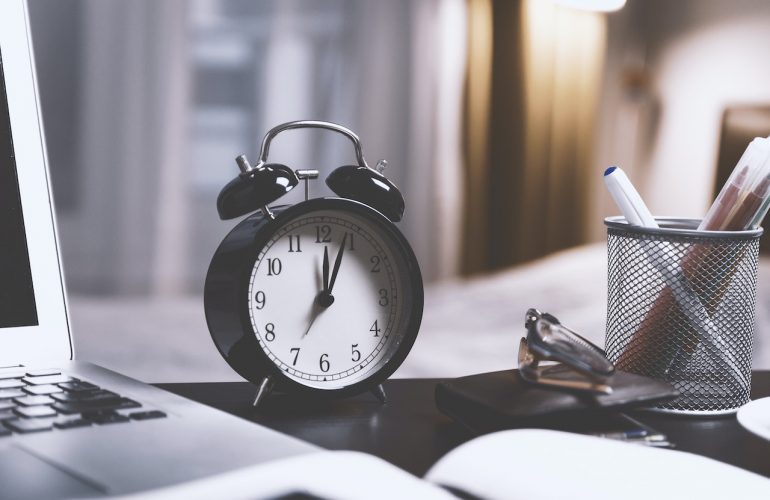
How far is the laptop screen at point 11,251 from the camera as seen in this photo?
590 millimetres

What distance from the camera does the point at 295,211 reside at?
23.9 inches

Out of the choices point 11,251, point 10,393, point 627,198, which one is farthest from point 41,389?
point 627,198

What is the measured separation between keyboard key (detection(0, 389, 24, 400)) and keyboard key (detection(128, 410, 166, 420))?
3.4 inches

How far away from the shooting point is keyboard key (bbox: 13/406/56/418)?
1.49 ft

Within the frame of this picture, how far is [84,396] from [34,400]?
28mm

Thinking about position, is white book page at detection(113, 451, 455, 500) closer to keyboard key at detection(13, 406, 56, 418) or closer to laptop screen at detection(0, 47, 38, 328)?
keyboard key at detection(13, 406, 56, 418)

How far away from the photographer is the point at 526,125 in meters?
4.01

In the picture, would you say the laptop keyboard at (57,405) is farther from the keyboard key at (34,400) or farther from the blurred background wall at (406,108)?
the blurred background wall at (406,108)

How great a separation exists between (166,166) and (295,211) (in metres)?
→ 2.89

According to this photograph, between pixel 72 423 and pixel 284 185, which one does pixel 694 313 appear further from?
pixel 72 423

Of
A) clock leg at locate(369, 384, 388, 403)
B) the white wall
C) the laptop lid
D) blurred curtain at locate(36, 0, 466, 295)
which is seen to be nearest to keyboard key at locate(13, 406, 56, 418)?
the laptop lid

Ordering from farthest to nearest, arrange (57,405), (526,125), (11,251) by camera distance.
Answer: (526,125) → (11,251) → (57,405)

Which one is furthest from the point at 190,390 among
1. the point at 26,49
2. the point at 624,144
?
the point at 624,144

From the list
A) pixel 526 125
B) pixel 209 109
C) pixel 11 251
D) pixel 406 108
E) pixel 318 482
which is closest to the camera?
pixel 318 482
